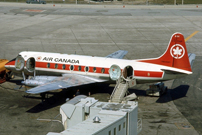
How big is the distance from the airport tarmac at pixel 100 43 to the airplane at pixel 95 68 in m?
2.31

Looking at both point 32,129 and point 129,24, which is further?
point 129,24

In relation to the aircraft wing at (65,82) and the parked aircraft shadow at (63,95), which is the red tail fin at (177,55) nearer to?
the aircraft wing at (65,82)

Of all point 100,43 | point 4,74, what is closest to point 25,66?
point 4,74

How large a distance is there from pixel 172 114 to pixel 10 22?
5650cm

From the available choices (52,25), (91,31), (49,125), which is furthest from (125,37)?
(49,125)

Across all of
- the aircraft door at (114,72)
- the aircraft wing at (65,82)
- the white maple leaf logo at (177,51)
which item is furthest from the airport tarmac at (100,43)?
the white maple leaf logo at (177,51)

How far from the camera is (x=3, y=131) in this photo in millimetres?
30531

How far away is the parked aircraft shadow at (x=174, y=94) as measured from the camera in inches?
1563

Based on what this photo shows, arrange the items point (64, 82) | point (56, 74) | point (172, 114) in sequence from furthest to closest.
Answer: point (56, 74) < point (64, 82) < point (172, 114)

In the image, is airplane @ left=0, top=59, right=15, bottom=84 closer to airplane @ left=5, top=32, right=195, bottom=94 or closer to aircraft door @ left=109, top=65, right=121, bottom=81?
airplane @ left=5, top=32, right=195, bottom=94

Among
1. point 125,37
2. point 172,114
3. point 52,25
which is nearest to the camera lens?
point 172,114

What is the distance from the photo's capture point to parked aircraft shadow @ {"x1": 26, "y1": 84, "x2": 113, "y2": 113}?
3678 cm

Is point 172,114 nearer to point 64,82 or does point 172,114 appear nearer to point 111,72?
point 111,72

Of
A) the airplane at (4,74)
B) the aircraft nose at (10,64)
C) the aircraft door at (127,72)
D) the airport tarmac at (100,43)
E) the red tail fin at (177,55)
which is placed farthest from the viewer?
the airplane at (4,74)
